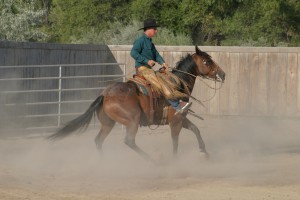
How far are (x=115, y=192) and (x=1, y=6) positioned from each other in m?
19.9

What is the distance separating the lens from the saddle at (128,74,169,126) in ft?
40.9

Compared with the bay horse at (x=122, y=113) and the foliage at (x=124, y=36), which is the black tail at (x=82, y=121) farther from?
the foliage at (x=124, y=36)

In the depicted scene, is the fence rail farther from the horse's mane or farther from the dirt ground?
the horse's mane

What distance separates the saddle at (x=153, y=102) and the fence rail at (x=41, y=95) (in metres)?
3.55

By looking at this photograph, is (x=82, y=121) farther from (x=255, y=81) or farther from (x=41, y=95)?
(x=255, y=81)

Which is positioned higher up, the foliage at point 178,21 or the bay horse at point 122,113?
the foliage at point 178,21

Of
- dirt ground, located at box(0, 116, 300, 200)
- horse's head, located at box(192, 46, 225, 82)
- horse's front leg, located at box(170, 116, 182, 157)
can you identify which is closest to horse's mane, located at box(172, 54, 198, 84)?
horse's head, located at box(192, 46, 225, 82)

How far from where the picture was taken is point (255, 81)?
2095 cm

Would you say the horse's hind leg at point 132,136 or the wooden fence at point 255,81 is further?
the wooden fence at point 255,81

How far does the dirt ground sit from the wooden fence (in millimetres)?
2695

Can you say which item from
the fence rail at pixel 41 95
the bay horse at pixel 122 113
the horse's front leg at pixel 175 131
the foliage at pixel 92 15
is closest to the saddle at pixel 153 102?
the bay horse at pixel 122 113

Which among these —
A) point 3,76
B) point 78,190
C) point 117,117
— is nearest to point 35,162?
point 117,117

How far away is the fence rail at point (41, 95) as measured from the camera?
55.3 ft

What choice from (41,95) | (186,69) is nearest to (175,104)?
(186,69)
